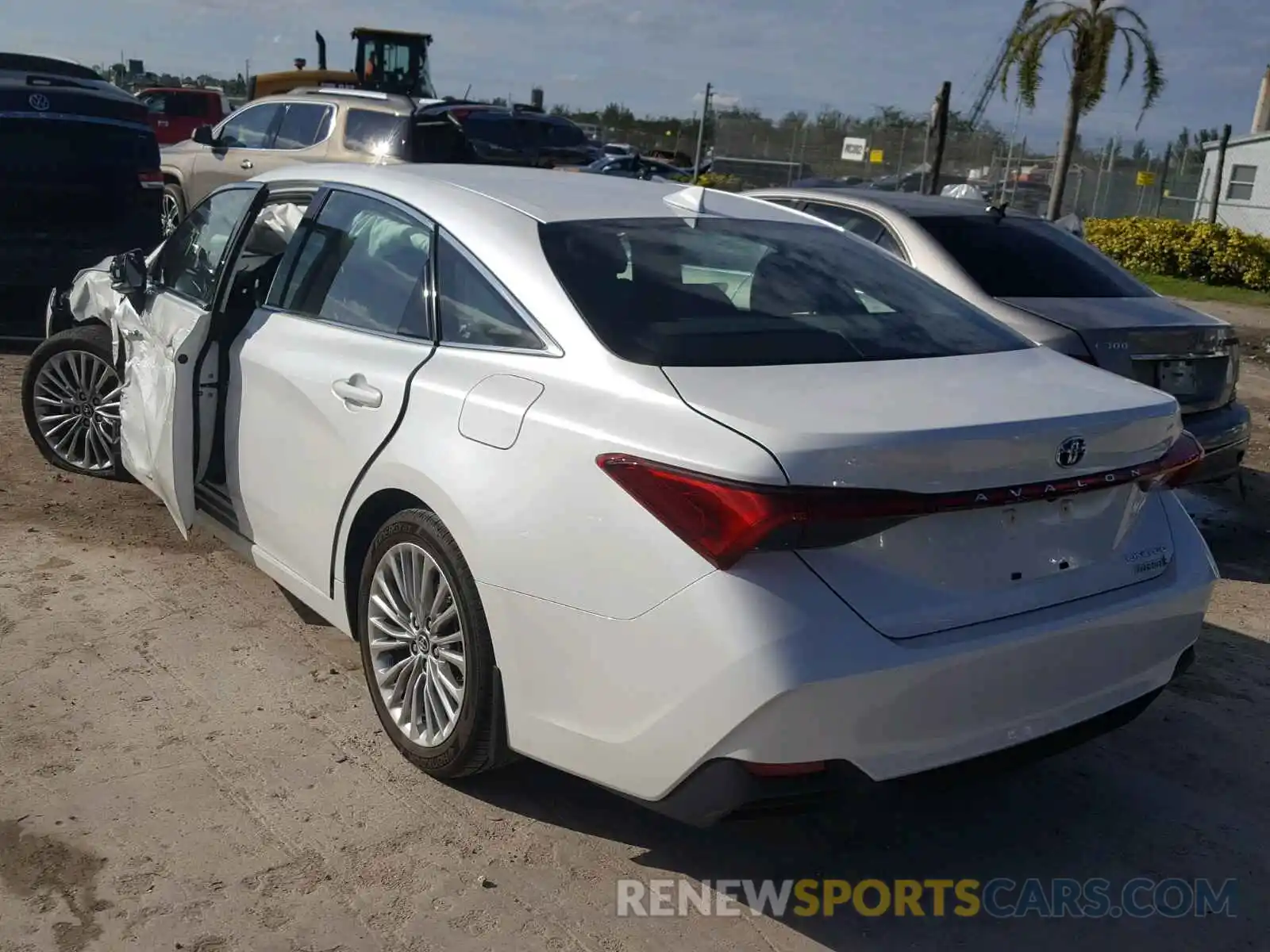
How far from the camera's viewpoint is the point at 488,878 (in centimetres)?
298

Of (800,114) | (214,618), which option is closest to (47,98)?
(214,618)

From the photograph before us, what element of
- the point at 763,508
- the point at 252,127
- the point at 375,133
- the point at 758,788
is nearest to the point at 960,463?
the point at 763,508

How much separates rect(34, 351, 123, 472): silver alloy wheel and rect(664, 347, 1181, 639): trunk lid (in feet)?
12.6

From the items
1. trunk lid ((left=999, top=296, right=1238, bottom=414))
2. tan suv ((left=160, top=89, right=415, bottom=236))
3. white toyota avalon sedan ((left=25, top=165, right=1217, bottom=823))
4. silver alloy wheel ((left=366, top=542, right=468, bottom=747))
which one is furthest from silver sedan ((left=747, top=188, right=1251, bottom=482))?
tan suv ((left=160, top=89, right=415, bottom=236))

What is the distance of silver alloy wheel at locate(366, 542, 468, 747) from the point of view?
318 centimetres

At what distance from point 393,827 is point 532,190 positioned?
1.93 m

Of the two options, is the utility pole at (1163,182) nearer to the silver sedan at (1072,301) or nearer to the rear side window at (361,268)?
the silver sedan at (1072,301)

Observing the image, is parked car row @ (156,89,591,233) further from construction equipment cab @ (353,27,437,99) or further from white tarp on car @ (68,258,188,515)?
construction equipment cab @ (353,27,437,99)

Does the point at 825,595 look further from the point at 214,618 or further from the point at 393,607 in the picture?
the point at 214,618

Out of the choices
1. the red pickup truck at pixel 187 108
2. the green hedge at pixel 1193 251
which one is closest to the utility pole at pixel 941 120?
the green hedge at pixel 1193 251

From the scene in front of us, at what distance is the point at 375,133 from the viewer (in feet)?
40.3

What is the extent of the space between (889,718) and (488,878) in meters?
1.11

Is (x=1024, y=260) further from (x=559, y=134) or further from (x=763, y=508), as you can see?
→ (x=559, y=134)

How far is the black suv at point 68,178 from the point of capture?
28.0 feet
